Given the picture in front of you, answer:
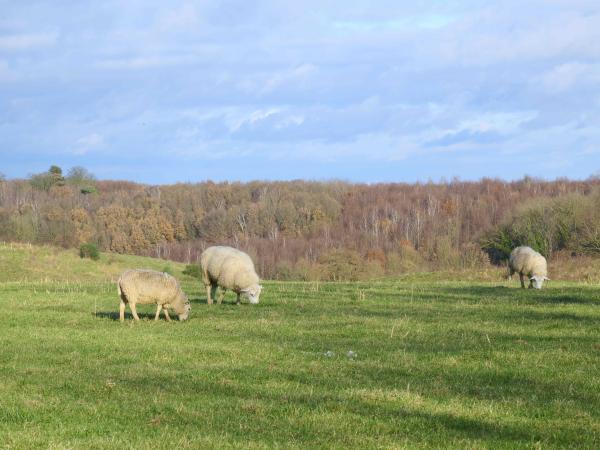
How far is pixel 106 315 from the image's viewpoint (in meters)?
22.3

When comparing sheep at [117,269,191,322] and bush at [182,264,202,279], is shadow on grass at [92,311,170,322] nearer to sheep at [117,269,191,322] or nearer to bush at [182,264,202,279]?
sheep at [117,269,191,322]

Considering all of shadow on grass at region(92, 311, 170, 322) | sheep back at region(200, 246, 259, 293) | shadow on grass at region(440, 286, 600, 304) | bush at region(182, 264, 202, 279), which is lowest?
bush at region(182, 264, 202, 279)

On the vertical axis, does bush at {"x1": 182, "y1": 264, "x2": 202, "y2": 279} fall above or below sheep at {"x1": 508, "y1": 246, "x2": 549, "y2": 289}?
below

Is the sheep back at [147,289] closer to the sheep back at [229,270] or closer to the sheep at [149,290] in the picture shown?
the sheep at [149,290]

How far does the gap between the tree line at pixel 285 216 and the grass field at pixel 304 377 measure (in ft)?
257

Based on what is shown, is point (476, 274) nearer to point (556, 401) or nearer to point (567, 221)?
point (556, 401)

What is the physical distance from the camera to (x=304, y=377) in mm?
13188

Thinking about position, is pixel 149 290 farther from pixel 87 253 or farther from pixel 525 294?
pixel 87 253

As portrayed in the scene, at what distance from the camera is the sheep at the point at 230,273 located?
2512cm

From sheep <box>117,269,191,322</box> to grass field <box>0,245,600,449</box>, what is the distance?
625 mm

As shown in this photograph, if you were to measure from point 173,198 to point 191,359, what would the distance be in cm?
15722

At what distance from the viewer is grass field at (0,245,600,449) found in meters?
9.62

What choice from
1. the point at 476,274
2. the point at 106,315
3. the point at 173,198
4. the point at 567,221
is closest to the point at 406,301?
A: the point at 106,315

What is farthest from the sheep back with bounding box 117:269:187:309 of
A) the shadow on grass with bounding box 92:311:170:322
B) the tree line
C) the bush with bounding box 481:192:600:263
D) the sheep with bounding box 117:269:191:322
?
the tree line
